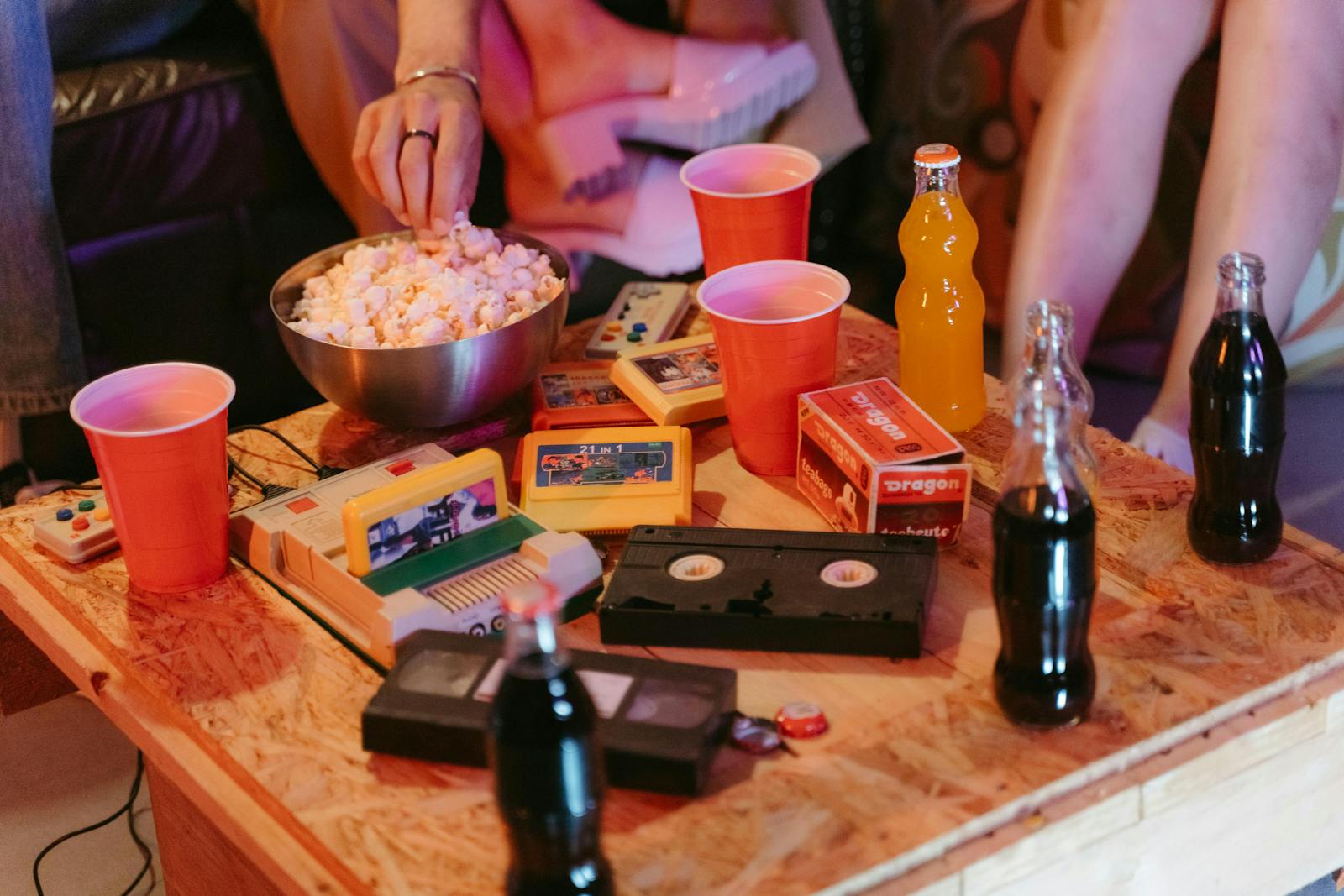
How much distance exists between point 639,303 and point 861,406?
49 centimetres

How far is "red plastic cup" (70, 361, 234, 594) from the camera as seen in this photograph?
110 centimetres

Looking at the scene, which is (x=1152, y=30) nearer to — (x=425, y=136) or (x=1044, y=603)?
(x=425, y=136)

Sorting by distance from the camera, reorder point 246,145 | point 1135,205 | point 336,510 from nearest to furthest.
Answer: point 336,510 → point 1135,205 → point 246,145

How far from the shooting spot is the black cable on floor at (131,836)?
5.21ft

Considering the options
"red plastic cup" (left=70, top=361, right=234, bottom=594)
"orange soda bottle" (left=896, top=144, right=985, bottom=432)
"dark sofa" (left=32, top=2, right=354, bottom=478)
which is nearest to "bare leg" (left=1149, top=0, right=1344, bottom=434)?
"orange soda bottle" (left=896, top=144, right=985, bottom=432)

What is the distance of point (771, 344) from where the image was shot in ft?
4.01

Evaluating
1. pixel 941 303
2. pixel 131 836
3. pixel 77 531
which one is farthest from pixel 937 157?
pixel 131 836

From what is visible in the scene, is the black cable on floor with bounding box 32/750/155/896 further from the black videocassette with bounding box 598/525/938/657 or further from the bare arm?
the black videocassette with bounding box 598/525/938/657

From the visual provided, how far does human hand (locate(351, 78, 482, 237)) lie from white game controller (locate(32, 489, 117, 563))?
0.43m

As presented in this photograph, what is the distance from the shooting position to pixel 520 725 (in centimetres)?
74

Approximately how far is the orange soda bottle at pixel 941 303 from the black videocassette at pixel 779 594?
0.90 feet

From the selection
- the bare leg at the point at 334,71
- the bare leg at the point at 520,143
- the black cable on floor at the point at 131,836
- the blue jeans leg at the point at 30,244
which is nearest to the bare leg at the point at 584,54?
the bare leg at the point at 520,143

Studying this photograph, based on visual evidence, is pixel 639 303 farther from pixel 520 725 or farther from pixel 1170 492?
pixel 520 725

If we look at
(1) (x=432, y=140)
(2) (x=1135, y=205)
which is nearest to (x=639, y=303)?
(1) (x=432, y=140)
